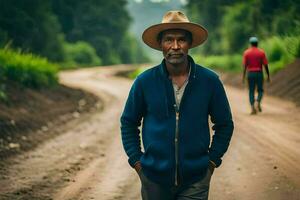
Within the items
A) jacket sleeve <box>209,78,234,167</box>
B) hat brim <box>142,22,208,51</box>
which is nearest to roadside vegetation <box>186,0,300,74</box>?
hat brim <box>142,22,208,51</box>

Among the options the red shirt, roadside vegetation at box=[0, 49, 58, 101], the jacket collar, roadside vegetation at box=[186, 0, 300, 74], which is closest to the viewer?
the jacket collar

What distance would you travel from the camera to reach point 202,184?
12.4 feet

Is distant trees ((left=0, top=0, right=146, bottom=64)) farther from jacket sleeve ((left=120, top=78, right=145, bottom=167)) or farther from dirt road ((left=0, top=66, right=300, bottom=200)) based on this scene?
jacket sleeve ((left=120, top=78, right=145, bottom=167))

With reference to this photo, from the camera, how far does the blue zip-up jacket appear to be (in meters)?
3.70

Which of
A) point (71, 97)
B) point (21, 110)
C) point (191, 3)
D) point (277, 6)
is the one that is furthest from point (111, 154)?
point (191, 3)

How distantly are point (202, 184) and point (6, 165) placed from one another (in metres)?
5.97

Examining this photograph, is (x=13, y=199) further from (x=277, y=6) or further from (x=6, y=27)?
(x=6, y=27)

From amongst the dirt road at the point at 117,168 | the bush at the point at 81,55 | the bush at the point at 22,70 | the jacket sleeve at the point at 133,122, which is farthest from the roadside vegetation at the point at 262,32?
the bush at the point at 81,55

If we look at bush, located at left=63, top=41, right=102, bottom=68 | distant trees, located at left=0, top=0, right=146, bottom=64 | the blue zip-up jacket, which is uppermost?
distant trees, located at left=0, top=0, right=146, bottom=64

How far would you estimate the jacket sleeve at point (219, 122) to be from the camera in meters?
3.85

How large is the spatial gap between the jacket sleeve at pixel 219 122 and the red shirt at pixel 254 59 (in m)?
11.0

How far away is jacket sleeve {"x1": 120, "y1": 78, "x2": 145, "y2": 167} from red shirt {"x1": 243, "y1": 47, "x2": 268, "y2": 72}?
1116 cm

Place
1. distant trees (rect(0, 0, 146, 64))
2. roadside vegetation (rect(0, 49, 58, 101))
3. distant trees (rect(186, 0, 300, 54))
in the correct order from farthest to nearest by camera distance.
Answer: distant trees (rect(0, 0, 146, 64)) < distant trees (rect(186, 0, 300, 54)) < roadside vegetation (rect(0, 49, 58, 101))

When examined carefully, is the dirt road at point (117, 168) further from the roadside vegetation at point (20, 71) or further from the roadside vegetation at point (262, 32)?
the roadside vegetation at point (262, 32)
